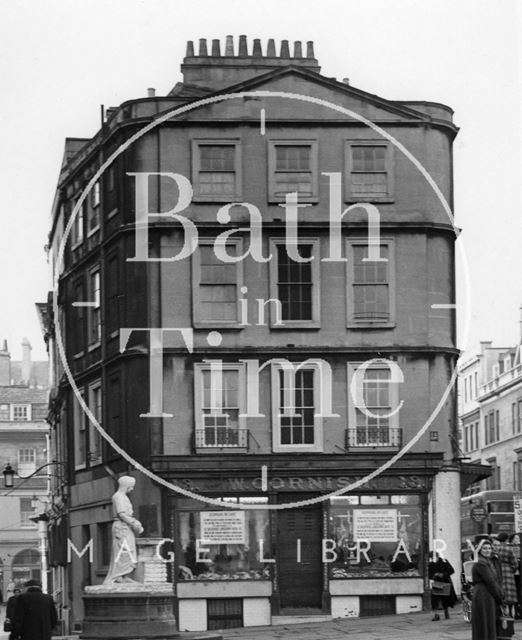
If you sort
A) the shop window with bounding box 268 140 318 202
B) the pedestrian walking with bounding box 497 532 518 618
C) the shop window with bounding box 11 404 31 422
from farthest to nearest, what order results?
1. the shop window with bounding box 11 404 31 422
2. the shop window with bounding box 268 140 318 202
3. the pedestrian walking with bounding box 497 532 518 618

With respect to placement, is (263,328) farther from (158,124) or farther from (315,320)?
(158,124)

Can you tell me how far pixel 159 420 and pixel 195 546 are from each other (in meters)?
3.45

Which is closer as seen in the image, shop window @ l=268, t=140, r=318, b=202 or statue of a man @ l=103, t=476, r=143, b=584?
statue of a man @ l=103, t=476, r=143, b=584

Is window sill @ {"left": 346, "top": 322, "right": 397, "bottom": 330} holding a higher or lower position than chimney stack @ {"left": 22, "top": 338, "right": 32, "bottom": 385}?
lower

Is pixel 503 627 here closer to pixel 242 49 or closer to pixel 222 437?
pixel 222 437

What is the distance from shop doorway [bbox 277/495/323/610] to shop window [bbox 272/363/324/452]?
5.00 feet

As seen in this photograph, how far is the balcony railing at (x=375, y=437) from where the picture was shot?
4138 cm

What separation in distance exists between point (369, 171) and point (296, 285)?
3726 mm

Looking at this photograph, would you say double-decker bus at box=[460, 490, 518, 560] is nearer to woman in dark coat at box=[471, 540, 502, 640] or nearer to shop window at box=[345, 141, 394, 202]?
shop window at box=[345, 141, 394, 202]

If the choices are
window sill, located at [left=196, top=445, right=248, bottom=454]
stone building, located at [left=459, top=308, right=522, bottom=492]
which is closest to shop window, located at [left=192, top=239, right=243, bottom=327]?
window sill, located at [left=196, top=445, right=248, bottom=454]

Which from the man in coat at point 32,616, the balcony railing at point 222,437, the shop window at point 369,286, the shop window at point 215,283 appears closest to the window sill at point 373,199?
the shop window at point 369,286

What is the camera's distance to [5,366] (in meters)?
124

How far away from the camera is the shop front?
4047cm

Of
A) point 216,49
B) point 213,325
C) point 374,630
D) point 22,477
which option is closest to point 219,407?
point 213,325
